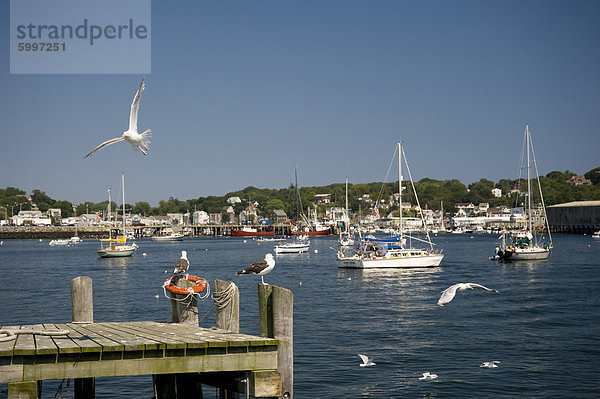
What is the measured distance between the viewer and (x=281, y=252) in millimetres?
94688

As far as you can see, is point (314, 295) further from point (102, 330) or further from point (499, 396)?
point (102, 330)

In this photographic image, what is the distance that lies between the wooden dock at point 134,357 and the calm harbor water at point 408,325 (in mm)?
4111

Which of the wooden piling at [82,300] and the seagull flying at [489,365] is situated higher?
the wooden piling at [82,300]

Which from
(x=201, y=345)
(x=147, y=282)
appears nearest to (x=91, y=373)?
(x=201, y=345)

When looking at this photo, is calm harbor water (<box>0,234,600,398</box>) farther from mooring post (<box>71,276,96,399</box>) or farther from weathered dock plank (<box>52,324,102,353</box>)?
weathered dock plank (<box>52,324,102,353</box>)

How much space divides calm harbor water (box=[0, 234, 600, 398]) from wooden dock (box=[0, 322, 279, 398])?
4.11m

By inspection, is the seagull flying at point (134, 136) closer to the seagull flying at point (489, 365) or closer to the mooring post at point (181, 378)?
the mooring post at point (181, 378)

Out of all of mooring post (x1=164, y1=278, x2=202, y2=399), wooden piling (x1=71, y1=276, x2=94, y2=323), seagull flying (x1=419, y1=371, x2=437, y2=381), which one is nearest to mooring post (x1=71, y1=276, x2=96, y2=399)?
wooden piling (x1=71, y1=276, x2=94, y2=323)

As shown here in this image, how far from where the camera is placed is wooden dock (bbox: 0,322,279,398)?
10.5m

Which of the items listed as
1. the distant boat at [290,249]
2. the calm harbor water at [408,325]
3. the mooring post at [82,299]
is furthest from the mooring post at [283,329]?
the distant boat at [290,249]

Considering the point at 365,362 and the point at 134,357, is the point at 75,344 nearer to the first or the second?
the point at 134,357

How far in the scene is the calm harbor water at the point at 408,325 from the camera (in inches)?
733

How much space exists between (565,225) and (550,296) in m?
159

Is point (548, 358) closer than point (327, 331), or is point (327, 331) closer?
point (548, 358)
